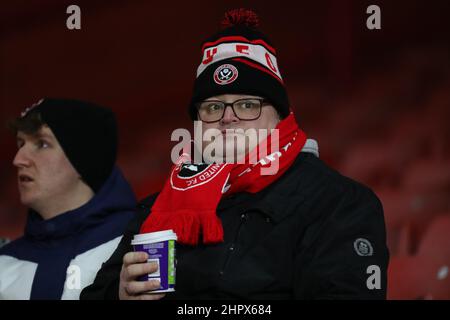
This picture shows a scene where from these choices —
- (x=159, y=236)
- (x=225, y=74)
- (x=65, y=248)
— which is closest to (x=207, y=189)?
(x=159, y=236)

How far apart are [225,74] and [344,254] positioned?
0.87m

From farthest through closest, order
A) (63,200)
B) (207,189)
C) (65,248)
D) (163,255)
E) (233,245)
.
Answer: (63,200)
(65,248)
(207,189)
(233,245)
(163,255)

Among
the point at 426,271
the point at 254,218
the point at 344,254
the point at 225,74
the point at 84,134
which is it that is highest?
the point at 225,74

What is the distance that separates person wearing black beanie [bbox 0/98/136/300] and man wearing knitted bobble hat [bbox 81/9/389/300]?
0.52 meters

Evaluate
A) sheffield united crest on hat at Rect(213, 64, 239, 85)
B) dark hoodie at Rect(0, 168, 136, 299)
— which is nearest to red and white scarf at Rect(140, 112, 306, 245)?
sheffield united crest on hat at Rect(213, 64, 239, 85)

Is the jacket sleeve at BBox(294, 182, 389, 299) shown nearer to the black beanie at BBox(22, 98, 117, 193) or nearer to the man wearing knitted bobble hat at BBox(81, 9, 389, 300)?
the man wearing knitted bobble hat at BBox(81, 9, 389, 300)

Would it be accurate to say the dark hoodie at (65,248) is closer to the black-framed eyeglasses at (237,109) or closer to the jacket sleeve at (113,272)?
the jacket sleeve at (113,272)

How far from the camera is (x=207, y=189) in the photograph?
2.67 m

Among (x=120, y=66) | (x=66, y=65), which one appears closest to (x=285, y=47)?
(x=120, y=66)

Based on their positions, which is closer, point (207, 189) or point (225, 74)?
point (207, 189)

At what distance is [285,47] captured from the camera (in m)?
4.23

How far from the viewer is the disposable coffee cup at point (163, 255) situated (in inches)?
93.7

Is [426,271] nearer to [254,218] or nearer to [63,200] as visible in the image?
[254,218]
